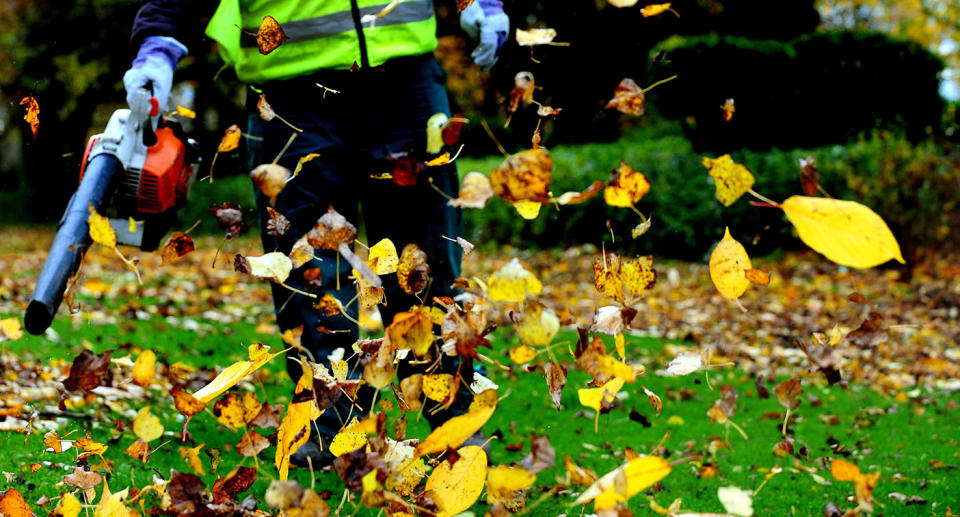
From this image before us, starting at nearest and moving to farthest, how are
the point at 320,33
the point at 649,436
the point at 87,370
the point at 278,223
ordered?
the point at 87,370
the point at 278,223
the point at 320,33
the point at 649,436

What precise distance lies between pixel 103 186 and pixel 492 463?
1389 millimetres

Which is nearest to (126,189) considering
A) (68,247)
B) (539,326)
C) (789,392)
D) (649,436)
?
(68,247)

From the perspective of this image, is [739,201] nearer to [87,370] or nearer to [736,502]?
[736,502]

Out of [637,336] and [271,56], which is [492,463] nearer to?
[271,56]

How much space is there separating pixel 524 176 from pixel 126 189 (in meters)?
1.42

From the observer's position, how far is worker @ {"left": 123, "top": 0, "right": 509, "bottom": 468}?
2.14 metres

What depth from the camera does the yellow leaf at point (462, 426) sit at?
150 centimetres

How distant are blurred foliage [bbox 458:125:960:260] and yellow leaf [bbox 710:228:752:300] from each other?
3.93 metres

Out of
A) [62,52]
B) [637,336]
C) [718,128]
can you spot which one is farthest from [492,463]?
[62,52]

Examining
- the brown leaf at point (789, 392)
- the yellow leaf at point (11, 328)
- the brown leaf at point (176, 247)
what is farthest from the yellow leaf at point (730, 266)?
the yellow leaf at point (11, 328)

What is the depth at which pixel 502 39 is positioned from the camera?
2.34 m

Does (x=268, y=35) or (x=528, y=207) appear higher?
(x=268, y=35)

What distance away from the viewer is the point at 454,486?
1.51m

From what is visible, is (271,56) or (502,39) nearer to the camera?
(271,56)
